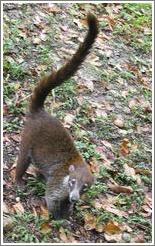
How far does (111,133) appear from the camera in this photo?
559cm

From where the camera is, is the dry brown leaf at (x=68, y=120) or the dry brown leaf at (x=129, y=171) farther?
the dry brown leaf at (x=68, y=120)

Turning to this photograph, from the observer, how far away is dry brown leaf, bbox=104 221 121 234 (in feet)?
14.2

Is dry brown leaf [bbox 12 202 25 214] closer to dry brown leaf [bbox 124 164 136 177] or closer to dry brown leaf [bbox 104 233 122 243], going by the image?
dry brown leaf [bbox 104 233 122 243]

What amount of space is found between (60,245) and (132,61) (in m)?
3.67

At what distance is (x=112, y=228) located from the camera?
4.35m

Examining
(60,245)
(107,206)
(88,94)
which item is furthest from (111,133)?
(60,245)

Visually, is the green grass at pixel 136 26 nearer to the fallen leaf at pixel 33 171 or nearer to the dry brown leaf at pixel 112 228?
the fallen leaf at pixel 33 171

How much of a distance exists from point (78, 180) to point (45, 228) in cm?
45

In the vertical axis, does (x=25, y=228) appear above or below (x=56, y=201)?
below

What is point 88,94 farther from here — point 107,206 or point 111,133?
point 107,206

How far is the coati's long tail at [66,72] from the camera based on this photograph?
4.00 meters

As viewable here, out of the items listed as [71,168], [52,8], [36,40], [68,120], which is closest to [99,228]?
[71,168]

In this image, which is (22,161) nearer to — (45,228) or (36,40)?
(45,228)

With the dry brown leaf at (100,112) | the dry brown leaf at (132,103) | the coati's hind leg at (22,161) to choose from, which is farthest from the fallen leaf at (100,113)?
the coati's hind leg at (22,161)
